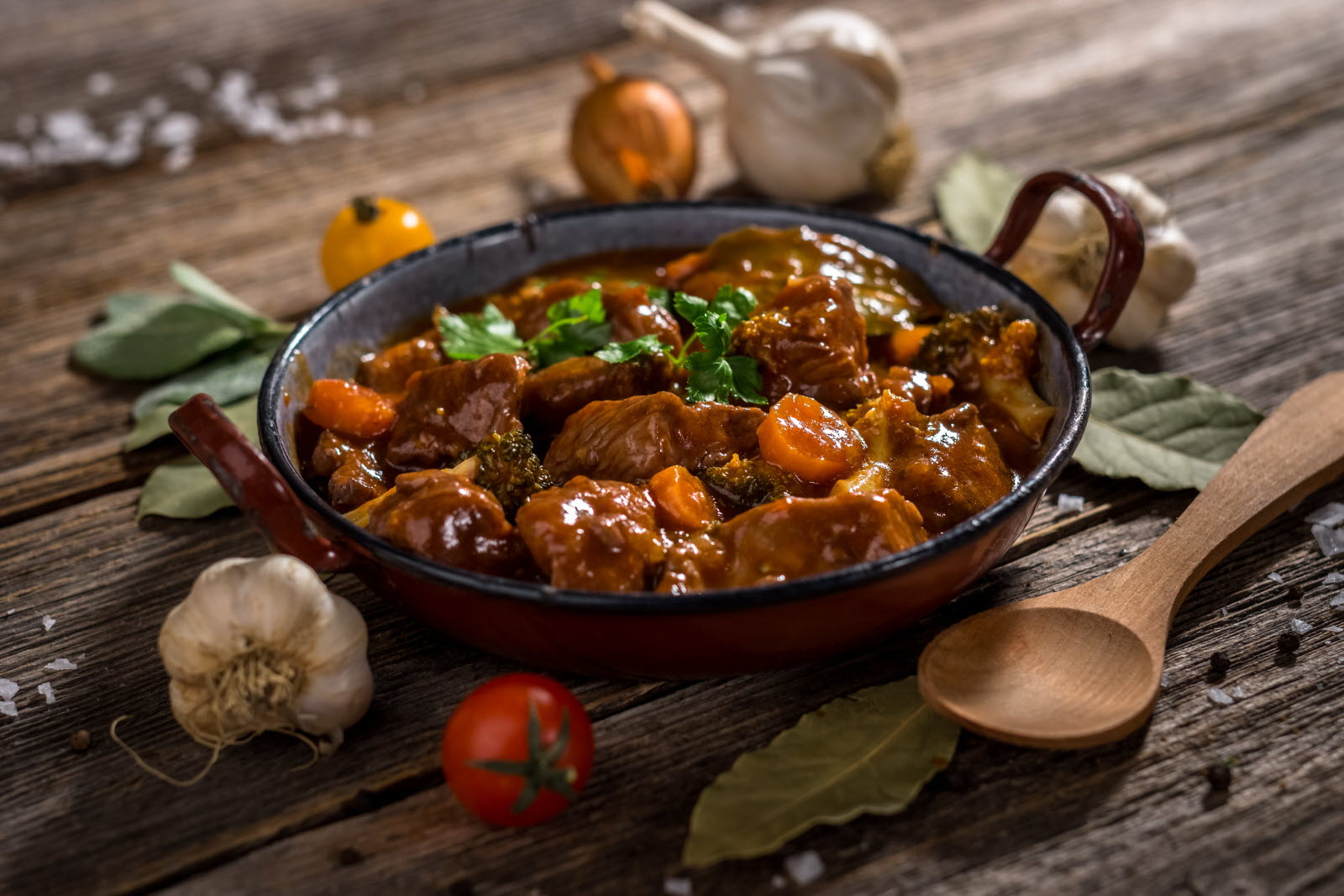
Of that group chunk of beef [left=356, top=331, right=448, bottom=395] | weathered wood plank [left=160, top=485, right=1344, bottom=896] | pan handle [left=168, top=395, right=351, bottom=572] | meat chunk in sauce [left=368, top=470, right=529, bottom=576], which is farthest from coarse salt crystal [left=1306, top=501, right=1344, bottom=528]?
pan handle [left=168, top=395, right=351, bottom=572]

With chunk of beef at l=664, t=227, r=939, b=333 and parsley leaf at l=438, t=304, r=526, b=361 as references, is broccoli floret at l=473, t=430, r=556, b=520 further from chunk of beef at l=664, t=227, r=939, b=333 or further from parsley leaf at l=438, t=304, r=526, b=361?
chunk of beef at l=664, t=227, r=939, b=333

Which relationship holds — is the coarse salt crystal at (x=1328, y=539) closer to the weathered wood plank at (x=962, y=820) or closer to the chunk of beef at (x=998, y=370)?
the weathered wood plank at (x=962, y=820)

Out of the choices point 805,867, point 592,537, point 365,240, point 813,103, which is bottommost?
point 805,867

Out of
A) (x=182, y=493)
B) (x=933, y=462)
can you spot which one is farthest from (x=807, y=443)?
(x=182, y=493)

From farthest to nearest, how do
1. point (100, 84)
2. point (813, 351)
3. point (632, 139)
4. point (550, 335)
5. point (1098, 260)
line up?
point (100, 84) → point (632, 139) → point (1098, 260) → point (550, 335) → point (813, 351)

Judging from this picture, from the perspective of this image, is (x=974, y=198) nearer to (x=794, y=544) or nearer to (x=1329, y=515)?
(x=1329, y=515)

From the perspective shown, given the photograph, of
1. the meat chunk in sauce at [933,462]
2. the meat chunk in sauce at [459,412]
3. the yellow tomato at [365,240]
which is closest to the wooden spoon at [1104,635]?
the meat chunk in sauce at [933,462]

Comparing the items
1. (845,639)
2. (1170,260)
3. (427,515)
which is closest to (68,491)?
(427,515)
